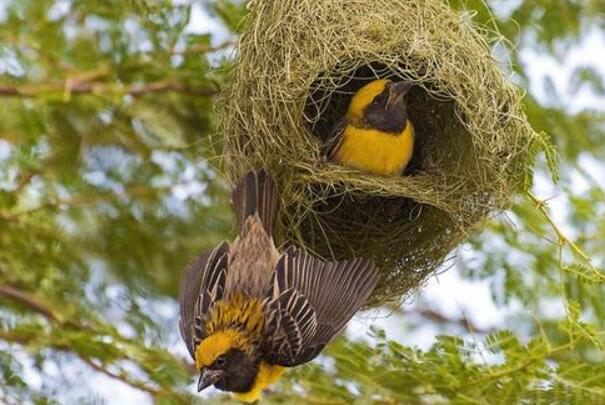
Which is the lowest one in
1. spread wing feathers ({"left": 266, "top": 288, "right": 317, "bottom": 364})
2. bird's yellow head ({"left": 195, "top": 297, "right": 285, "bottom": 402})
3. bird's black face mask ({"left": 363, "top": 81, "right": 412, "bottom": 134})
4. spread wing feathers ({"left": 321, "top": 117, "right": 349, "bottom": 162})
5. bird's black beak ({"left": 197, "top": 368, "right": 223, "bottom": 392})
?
bird's black beak ({"left": 197, "top": 368, "right": 223, "bottom": 392})

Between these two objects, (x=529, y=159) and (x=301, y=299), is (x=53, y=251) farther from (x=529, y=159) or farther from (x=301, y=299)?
(x=529, y=159)

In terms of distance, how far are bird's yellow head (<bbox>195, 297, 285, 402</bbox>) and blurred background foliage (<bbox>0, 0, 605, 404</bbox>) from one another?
27 cm

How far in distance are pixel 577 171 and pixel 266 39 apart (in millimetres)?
1591

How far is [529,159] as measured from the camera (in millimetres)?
4199

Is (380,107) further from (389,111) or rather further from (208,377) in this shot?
(208,377)

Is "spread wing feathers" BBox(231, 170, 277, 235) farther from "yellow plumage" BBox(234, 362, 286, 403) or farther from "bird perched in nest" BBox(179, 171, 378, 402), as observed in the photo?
→ "yellow plumage" BBox(234, 362, 286, 403)

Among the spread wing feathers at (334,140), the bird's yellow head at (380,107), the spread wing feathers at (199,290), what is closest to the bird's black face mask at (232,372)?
the spread wing feathers at (199,290)

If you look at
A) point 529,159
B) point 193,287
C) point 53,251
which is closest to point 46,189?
point 53,251

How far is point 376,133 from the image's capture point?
173 inches

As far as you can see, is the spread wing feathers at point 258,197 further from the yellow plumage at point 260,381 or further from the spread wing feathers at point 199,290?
the yellow plumage at point 260,381

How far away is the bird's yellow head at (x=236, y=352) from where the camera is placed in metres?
4.05

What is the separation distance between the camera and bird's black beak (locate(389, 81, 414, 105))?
4281mm

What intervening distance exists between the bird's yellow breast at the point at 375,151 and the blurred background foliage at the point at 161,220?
41cm

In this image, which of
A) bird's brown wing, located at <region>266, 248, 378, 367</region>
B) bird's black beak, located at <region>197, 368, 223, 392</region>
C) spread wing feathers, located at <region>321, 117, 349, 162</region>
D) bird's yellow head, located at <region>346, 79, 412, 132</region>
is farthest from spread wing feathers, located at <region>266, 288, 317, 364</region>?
bird's yellow head, located at <region>346, 79, 412, 132</region>
